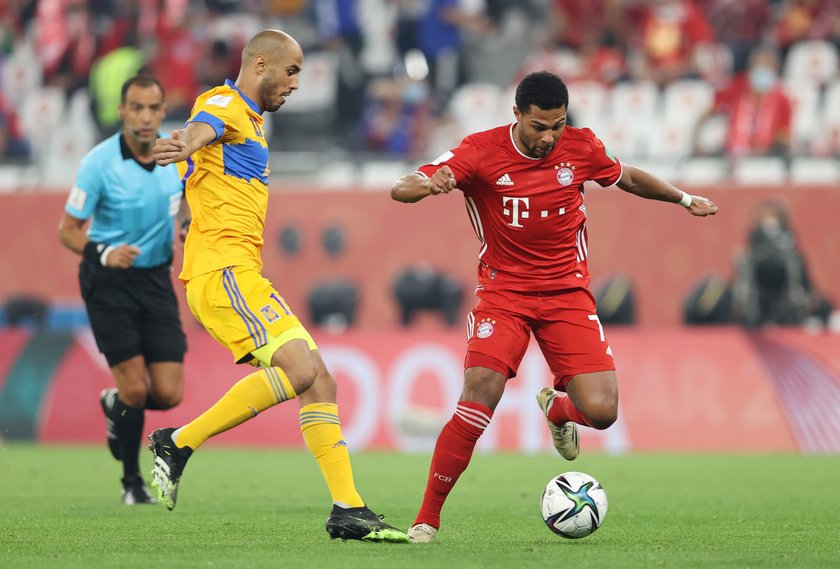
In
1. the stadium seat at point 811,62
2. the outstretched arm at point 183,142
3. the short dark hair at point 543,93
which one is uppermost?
the stadium seat at point 811,62

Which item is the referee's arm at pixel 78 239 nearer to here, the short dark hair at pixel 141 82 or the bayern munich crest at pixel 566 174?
the short dark hair at pixel 141 82

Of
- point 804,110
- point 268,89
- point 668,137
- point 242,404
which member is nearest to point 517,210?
point 268,89

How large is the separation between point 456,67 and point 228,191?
13.0 m

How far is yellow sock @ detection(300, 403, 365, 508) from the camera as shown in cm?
705

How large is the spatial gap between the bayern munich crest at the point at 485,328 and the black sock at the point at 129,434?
315cm

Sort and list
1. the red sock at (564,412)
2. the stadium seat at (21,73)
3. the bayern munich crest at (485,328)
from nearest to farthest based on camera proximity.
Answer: the bayern munich crest at (485,328), the red sock at (564,412), the stadium seat at (21,73)

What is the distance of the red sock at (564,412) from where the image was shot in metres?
7.88

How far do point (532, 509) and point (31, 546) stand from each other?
11.1ft

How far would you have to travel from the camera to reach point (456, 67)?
19.9 m

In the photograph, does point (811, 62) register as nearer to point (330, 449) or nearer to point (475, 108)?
point (475, 108)

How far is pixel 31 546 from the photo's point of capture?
6781 millimetres

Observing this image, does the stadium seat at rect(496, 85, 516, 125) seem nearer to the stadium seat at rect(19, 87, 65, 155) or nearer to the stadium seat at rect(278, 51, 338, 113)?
the stadium seat at rect(278, 51, 338, 113)

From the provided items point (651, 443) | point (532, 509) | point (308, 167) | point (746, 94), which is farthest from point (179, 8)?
point (532, 509)

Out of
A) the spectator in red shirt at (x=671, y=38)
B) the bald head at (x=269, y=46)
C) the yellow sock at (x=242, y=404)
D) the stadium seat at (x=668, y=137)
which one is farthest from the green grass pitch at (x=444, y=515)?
the spectator in red shirt at (x=671, y=38)
